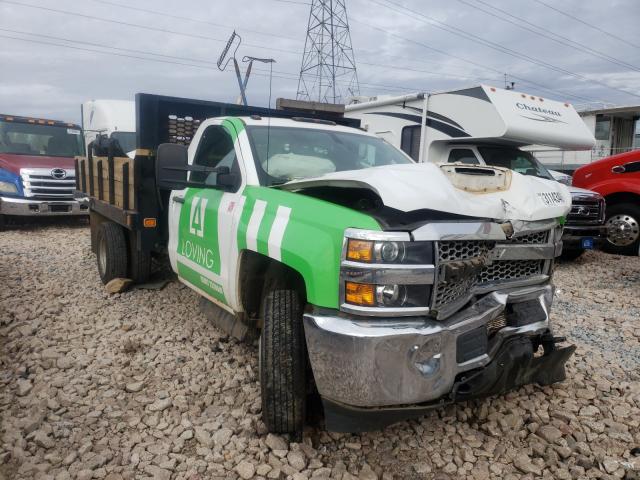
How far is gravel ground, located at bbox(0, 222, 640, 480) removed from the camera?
259cm

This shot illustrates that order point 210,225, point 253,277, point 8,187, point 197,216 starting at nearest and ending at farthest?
point 253,277 → point 210,225 → point 197,216 → point 8,187

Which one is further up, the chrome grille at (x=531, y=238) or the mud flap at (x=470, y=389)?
the chrome grille at (x=531, y=238)

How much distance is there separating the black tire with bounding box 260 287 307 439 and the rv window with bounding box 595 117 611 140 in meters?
20.8

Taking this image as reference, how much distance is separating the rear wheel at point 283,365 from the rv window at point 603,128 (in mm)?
20792

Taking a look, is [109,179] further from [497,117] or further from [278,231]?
[497,117]

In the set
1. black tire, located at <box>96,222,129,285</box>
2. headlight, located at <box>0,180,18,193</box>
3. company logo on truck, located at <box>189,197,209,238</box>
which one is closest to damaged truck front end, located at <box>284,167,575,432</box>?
company logo on truck, located at <box>189,197,209,238</box>

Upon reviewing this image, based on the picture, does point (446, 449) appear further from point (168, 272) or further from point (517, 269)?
point (168, 272)

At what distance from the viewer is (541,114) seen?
8469 millimetres

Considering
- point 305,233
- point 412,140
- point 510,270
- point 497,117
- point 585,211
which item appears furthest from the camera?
point 412,140

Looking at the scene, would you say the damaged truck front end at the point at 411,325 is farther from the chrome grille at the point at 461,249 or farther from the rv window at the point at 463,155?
the rv window at the point at 463,155

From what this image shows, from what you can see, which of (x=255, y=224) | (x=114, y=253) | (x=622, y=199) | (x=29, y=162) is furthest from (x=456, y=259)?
(x=29, y=162)

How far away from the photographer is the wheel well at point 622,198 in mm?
7844

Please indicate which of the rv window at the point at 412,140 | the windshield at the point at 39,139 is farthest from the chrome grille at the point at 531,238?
the windshield at the point at 39,139

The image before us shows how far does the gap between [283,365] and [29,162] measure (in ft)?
31.7
